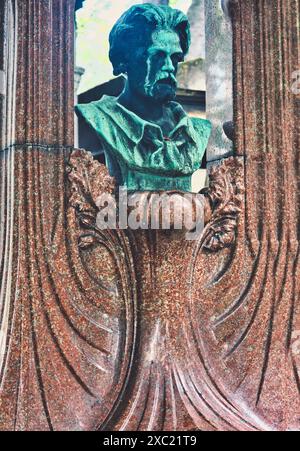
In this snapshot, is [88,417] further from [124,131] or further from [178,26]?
[178,26]

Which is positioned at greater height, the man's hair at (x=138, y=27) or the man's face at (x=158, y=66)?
the man's hair at (x=138, y=27)

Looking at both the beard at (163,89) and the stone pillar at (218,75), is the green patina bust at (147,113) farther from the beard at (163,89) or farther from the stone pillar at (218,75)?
the stone pillar at (218,75)

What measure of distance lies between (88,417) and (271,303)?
1645 mm

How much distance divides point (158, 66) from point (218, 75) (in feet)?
4.66

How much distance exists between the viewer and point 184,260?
7.64 meters

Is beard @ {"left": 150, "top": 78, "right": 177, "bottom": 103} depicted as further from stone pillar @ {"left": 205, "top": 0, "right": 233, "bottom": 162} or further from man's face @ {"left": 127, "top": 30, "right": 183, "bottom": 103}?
stone pillar @ {"left": 205, "top": 0, "right": 233, "bottom": 162}

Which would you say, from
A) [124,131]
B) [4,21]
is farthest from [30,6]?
[124,131]

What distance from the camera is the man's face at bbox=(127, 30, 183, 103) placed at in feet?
25.3

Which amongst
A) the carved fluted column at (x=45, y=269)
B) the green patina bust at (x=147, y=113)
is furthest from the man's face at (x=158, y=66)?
the carved fluted column at (x=45, y=269)

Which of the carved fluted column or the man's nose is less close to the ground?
the man's nose

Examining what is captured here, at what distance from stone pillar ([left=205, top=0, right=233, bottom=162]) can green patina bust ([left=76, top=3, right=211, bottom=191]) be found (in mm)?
909

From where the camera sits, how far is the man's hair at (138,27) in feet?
25.5

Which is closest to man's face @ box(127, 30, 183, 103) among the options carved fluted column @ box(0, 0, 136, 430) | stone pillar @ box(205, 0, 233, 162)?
carved fluted column @ box(0, 0, 136, 430)

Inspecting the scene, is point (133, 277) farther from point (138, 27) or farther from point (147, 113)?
point (138, 27)
